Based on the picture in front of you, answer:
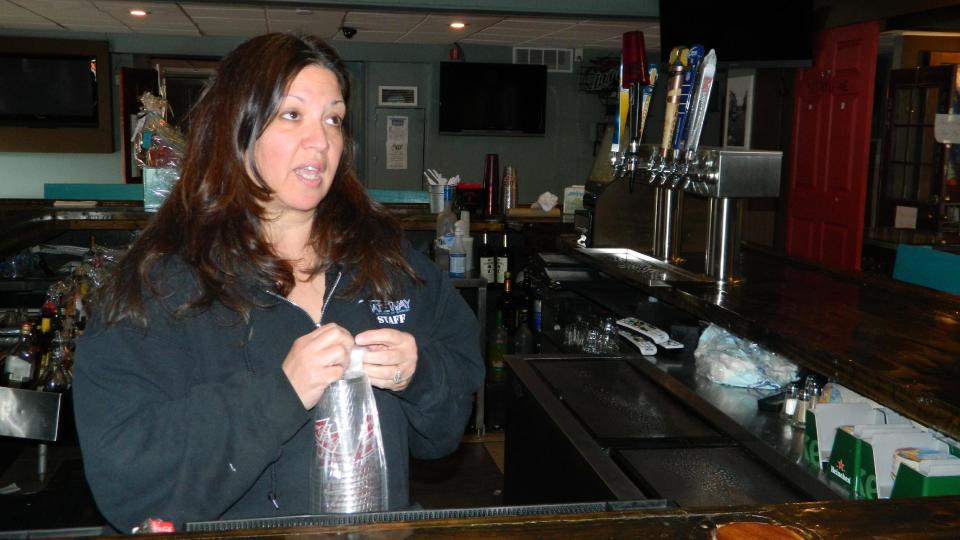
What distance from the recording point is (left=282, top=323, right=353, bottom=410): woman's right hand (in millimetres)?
1266

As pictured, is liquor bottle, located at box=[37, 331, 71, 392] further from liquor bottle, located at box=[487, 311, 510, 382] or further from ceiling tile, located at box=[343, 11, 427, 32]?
ceiling tile, located at box=[343, 11, 427, 32]

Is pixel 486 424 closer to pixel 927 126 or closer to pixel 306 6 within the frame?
pixel 306 6

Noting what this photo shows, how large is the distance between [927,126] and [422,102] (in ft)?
16.6

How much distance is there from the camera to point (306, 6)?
19.8 feet

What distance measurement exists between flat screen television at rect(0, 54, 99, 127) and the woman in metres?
8.55

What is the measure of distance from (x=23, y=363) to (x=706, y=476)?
2052 mm

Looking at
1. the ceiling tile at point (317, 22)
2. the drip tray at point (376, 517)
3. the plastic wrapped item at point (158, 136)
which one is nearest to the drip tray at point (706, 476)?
the drip tray at point (376, 517)

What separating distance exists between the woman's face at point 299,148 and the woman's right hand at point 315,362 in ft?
0.92

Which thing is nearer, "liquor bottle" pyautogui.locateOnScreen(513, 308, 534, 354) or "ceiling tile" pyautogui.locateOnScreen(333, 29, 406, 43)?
"liquor bottle" pyautogui.locateOnScreen(513, 308, 534, 354)

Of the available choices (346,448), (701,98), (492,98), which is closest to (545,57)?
(492,98)

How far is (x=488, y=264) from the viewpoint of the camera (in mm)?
5055

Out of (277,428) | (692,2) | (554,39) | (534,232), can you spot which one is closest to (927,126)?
(692,2)

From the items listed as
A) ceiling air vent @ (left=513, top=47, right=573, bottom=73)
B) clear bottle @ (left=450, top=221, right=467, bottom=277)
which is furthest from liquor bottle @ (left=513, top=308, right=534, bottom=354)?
ceiling air vent @ (left=513, top=47, right=573, bottom=73)

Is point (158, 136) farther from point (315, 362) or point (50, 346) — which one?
point (315, 362)
